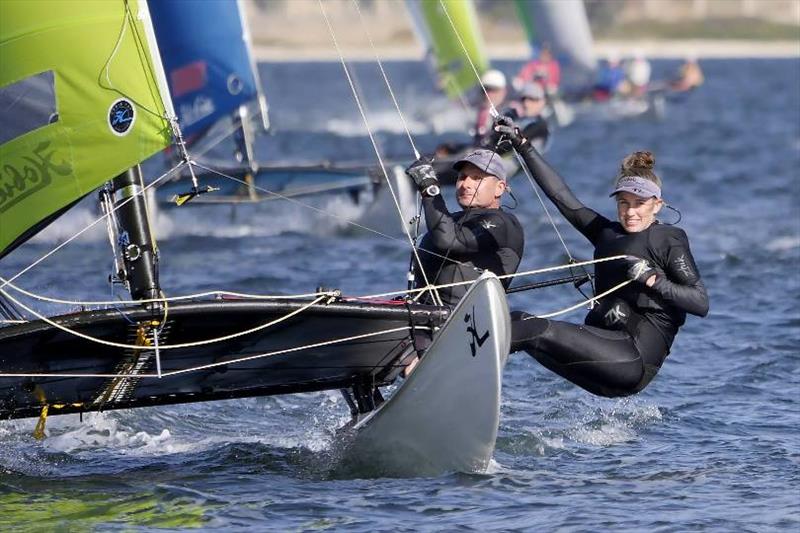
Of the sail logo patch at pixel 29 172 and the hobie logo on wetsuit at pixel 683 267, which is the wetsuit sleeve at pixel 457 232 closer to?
the hobie logo on wetsuit at pixel 683 267

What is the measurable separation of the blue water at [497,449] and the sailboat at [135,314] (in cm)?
34

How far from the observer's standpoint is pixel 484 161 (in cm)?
679

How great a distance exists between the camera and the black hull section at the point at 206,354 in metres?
6.45

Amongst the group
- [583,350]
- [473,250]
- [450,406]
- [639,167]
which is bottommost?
[450,406]

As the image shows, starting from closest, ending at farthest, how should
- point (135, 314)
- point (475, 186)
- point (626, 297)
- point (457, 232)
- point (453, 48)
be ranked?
point (135, 314) < point (457, 232) < point (475, 186) < point (626, 297) < point (453, 48)

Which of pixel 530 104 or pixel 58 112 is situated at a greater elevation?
pixel 530 104

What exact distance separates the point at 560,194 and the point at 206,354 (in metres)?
1.68

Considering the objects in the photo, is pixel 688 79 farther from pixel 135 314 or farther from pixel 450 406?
pixel 135 314

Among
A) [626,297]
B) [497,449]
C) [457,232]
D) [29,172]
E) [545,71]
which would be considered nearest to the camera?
[29,172]

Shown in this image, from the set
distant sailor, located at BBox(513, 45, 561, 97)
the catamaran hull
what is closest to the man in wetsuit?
the catamaran hull

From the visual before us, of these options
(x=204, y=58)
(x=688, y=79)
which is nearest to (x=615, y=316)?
(x=204, y=58)

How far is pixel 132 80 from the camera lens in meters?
6.77

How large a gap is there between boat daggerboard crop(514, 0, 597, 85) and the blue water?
14.2m

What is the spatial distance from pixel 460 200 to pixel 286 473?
55.4 inches
